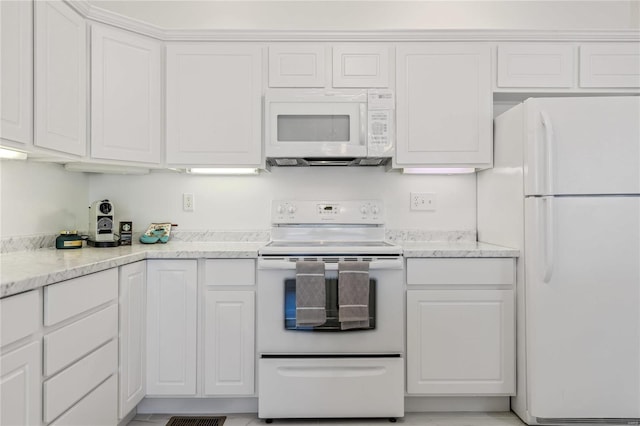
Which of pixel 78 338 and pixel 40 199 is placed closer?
pixel 78 338

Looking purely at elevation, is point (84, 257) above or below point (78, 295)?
above

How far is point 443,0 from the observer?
9.01 ft

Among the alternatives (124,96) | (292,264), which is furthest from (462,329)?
(124,96)

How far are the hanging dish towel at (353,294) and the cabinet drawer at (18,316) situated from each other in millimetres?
1254

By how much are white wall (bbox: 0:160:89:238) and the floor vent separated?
4.14 feet

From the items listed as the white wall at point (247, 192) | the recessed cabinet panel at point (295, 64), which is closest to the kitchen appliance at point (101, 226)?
the white wall at point (247, 192)

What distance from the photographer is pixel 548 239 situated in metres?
1.90

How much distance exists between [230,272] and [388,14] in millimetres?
2041

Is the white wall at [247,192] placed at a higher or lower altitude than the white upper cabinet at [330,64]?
lower

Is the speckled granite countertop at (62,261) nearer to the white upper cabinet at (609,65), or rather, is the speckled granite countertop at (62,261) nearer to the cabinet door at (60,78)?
the cabinet door at (60,78)

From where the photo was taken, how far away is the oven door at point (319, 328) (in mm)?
2043

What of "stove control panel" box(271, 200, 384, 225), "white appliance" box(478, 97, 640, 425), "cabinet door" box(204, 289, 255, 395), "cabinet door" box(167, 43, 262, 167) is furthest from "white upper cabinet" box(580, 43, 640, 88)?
"cabinet door" box(204, 289, 255, 395)

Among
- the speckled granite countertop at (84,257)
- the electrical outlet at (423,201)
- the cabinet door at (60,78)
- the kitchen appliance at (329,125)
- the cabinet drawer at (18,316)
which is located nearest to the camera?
the cabinet drawer at (18,316)

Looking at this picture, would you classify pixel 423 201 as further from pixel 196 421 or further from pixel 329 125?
pixel 196 421
